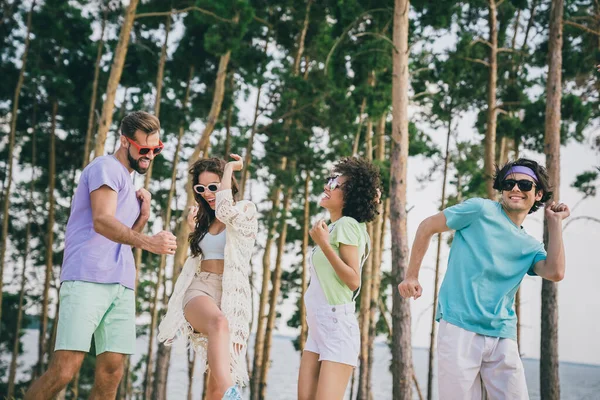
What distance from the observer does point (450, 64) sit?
58.1ft

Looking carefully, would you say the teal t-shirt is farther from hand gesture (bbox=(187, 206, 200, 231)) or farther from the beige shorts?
hand gesture (bbox=(187, 206, 200, 231))

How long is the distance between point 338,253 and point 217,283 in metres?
0.90

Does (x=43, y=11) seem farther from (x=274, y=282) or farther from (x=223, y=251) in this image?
(x=223, y=251)

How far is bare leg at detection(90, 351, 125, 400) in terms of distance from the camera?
174 inches

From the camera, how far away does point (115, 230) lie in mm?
4211

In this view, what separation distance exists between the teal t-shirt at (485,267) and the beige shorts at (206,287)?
1.63 metres

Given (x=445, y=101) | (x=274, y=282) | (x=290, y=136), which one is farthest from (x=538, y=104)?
(x=274, y=282)

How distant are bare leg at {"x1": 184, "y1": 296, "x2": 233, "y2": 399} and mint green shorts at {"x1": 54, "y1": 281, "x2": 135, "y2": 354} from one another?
46 centimetres

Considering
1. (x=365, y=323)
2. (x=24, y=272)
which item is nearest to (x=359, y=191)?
(x=365, y=323)

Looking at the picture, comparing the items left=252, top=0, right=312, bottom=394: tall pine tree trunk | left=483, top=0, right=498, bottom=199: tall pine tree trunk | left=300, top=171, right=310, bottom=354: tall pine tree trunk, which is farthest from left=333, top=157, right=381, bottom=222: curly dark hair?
left=300, top=171, right=310, bottom=354: tall pine tree trunk

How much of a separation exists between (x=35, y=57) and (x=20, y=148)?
3.78m

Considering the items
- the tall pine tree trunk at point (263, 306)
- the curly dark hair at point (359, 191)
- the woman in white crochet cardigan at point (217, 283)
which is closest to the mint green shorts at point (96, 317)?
the woman in white crochet cardigan at point (217, 283)

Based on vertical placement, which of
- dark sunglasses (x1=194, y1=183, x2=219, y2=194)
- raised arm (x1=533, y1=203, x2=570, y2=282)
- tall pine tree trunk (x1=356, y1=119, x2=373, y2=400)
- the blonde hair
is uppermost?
the blonde hair

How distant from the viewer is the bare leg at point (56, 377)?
13.4 ft
